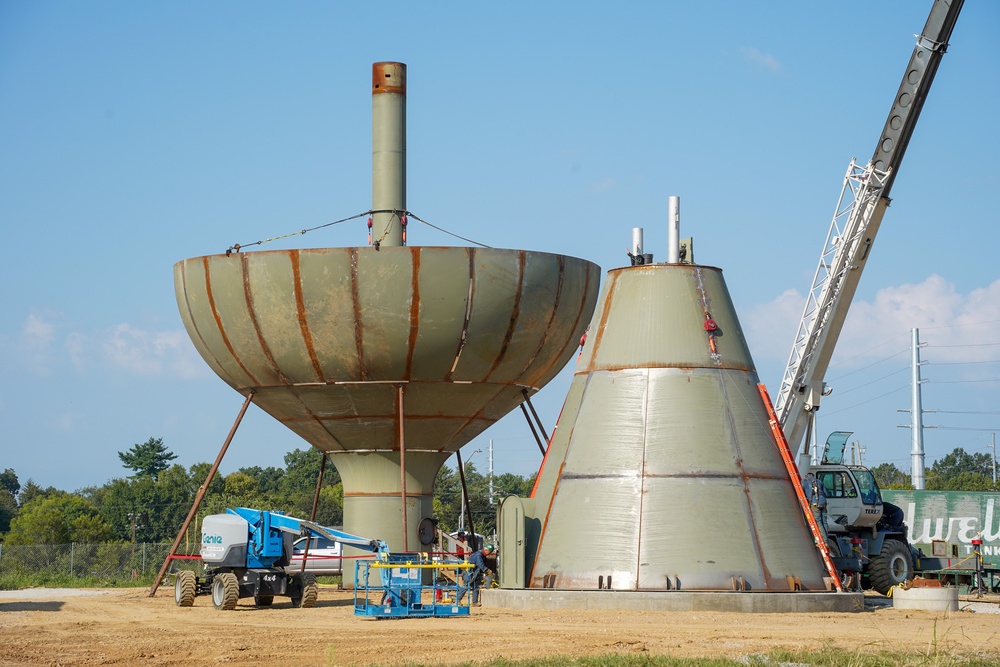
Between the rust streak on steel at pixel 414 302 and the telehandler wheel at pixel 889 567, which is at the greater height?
the rust streak on steel at pixel 414 302

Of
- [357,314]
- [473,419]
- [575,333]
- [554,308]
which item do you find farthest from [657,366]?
[473,419]

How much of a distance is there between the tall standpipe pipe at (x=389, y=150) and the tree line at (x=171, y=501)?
30.3m

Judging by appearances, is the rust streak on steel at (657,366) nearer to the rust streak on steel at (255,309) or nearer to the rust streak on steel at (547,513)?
the rust streak on steel at (547,513)

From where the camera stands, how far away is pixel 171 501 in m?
88.6

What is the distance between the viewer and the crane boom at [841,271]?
3016 cm

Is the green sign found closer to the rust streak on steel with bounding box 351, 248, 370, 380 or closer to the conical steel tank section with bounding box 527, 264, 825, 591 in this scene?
the conical steel tank section with bounding box 527, 264, 825, 591

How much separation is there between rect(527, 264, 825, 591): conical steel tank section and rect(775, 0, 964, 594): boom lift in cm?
600

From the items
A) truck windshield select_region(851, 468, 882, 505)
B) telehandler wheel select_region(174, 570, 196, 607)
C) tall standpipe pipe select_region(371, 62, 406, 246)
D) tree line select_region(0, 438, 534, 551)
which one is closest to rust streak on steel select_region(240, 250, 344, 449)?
tall standpipe pipe select_region(371, 62, 406, 246)

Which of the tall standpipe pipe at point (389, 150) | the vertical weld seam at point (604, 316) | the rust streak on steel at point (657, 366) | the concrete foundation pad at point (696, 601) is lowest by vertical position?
the concrete foundation pad at point (696, 601)

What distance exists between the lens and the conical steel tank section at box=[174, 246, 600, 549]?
25375mm

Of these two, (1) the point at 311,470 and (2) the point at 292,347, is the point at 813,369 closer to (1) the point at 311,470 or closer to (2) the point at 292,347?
(2) the point at 292,347

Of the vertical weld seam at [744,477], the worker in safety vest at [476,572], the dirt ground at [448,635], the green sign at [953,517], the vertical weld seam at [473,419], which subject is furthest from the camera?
the green sign at [953,517]

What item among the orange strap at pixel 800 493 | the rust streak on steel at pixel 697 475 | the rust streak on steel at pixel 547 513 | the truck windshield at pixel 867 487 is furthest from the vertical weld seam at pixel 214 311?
the truck windshield at pixel 867 487

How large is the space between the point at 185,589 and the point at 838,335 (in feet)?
53.4
